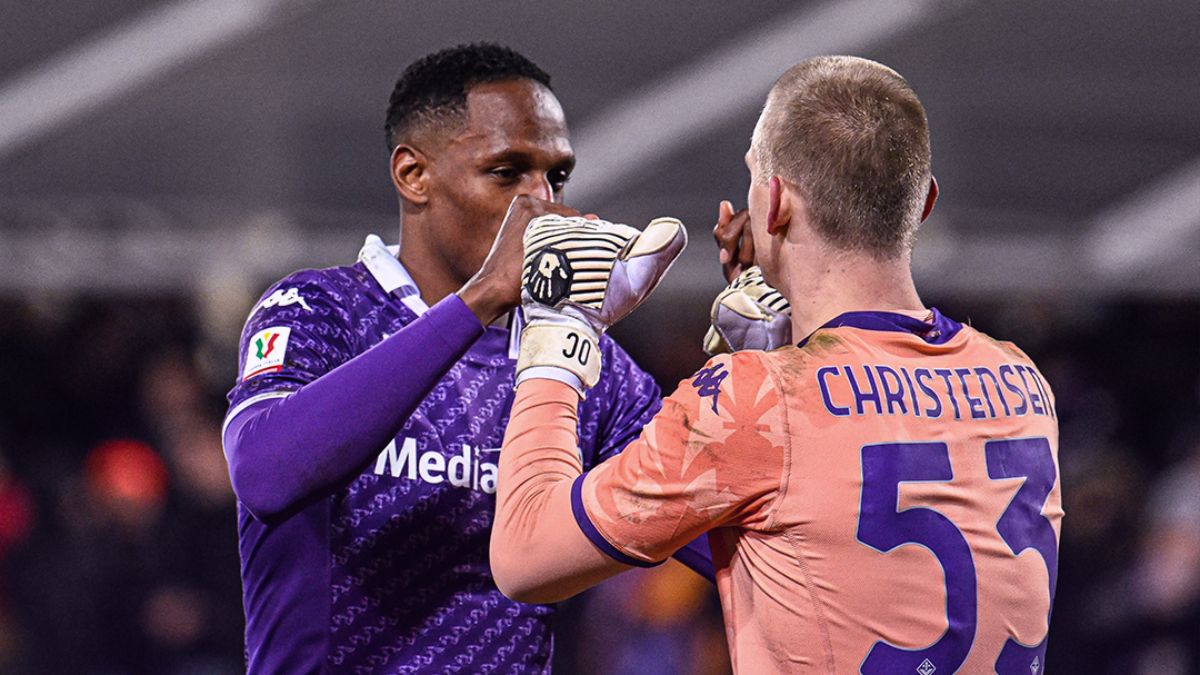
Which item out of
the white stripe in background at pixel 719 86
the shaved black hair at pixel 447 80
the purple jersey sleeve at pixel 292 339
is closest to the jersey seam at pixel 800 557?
the purple jersey sleeve at pixel 292 339

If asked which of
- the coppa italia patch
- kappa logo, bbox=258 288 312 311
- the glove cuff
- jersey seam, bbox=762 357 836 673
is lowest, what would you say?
jersey seam, bbox=762 357 836 673

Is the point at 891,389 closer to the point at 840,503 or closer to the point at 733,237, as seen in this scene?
the point at 840,503

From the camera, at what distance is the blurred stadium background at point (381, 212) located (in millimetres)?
6602

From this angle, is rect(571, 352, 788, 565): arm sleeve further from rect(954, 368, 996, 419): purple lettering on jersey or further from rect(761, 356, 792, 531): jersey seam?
rect(954, 368, 996, 419): purple lettering on jersey

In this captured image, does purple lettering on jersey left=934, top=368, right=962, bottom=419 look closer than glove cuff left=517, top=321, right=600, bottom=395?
Yes

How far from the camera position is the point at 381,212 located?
7.62 metres

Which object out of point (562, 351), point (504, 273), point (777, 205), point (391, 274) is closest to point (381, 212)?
point (391, 274)

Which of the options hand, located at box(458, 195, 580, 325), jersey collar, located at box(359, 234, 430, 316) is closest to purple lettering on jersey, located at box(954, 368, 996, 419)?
hand, located at box(458, 195, 580, 325)

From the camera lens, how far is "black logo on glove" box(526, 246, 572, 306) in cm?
224

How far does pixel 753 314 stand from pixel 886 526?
66cm

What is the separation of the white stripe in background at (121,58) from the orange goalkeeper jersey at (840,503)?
19.5ft

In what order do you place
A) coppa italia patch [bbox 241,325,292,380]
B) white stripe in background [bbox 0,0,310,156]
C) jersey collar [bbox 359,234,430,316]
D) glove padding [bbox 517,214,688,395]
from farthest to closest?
white stripe in background [bbox 0,0,310,156], jersey collar [bbox 359,234,430,316], coppa italia patch [bbox 241,325,292,380], glove padding [bbox 517,214,688,395]

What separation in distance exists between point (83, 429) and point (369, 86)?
218 centimetres

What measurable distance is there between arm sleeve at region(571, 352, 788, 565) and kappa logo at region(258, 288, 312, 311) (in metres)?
0.66
